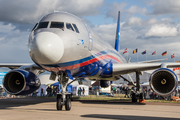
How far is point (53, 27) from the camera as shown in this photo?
35.1 feet

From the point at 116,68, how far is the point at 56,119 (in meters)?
8.27

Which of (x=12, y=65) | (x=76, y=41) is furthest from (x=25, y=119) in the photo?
(x=12, y=65)

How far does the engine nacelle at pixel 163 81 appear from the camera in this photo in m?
14.0

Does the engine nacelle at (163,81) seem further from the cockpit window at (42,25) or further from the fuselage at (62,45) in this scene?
the cockpit window at (42,25)

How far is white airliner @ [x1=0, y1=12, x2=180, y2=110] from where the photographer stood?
31.8ft

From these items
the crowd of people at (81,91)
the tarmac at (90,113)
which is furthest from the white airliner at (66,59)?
the crowd of people at (81,91)

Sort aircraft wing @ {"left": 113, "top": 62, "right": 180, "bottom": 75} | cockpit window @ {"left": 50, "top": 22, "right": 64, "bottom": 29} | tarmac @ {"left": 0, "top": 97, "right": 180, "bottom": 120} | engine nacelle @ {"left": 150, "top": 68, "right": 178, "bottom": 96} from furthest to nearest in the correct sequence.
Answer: aircraft wing @ {"left": 113, "top": 62, "right": 180, "bottom": 75} → engine nacelle @ {"left": 150, "top": 68, "right": 178, "bottom": 96} → cockpit window @ {"left": 50, "top": 22, "right": 64, "bottom": 29} → tarmac @ {"left": 0, "top": 97, "right": 180, "bottom": 120}

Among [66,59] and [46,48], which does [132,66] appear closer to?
[66,59]

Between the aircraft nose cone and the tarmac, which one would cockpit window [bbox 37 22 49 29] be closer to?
the aircraft nose cone

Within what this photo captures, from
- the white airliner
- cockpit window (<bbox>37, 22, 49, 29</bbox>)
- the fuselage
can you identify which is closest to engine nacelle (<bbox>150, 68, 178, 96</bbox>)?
the white airliner

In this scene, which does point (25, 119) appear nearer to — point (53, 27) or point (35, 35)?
point (35, 35)

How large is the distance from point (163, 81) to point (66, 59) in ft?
22.8

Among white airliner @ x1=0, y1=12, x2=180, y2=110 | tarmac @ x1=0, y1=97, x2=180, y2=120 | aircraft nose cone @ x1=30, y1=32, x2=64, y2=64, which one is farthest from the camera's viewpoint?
white airliner @ x1=0, y1=12, x2=180, y2=110

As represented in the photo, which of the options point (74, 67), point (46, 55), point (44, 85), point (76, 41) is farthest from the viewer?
point (44, 85)
